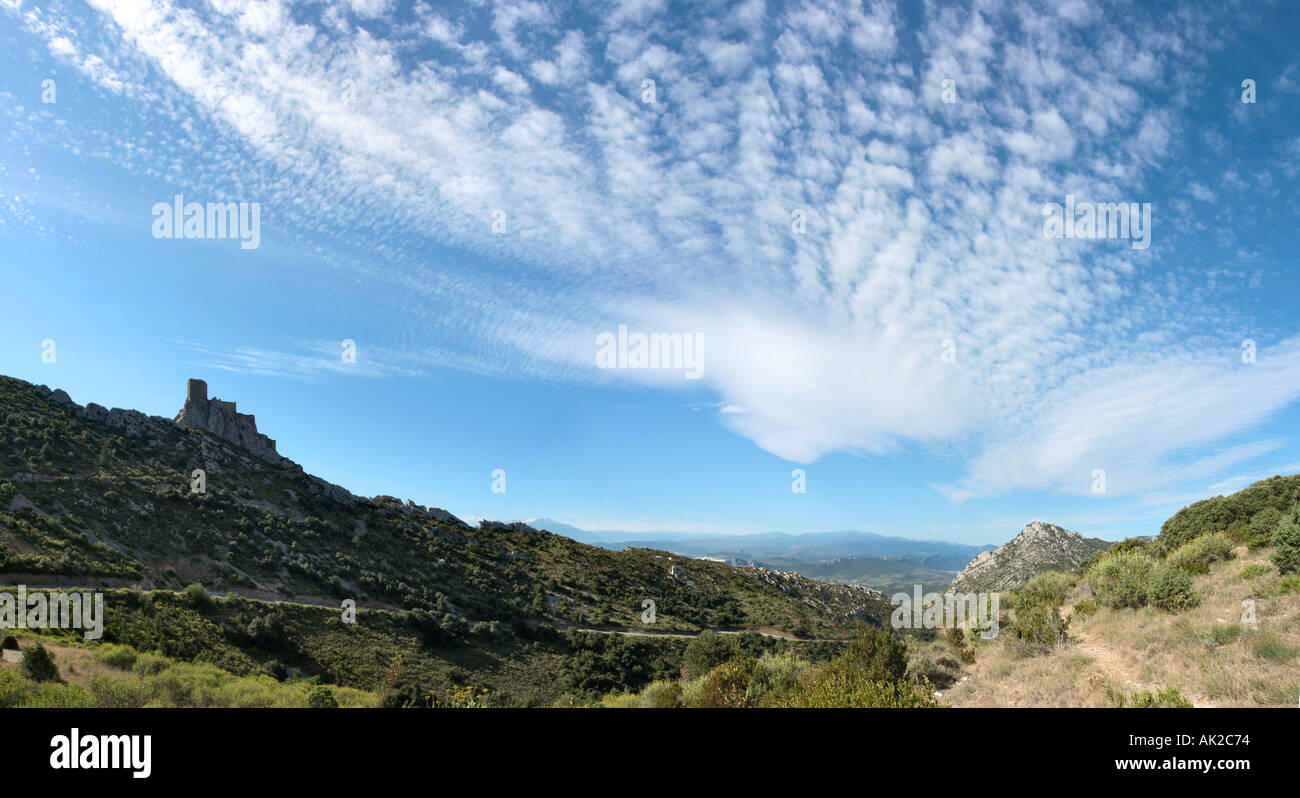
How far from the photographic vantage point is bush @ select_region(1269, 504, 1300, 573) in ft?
55.7

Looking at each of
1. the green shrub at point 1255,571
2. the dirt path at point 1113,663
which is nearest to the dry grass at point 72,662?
the dirt path at point 1113,663

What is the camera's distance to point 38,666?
43.4 feet

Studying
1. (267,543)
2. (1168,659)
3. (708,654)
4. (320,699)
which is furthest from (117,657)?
(1168,659)

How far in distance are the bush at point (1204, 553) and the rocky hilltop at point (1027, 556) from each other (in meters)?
47.6

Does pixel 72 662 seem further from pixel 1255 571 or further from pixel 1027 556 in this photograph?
pixel 1027 556

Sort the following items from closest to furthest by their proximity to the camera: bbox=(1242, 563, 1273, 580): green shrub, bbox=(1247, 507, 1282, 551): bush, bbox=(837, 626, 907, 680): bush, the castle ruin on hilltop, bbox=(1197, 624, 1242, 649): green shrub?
1. bbox=(1197, 624, 1242, 649): green shrub
2. bbox=(837, 626, 907, 680): bush
3. bbox=(1242, 563, 1273, 580): green shrub
4. bbox=(1247, 507, 1282, 551): bush
5. the castle ruin on hilltop

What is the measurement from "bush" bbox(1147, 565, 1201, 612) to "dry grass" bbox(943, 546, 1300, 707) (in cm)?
39

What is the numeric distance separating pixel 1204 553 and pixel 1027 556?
5918 cm

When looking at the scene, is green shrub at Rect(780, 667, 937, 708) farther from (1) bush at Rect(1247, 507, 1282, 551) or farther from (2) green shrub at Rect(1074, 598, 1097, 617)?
(1) bush at Rect(1247, 507, 1282, 551)

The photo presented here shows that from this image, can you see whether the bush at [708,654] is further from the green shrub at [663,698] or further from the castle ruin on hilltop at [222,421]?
the castle ruin on hilltop at [222,421]

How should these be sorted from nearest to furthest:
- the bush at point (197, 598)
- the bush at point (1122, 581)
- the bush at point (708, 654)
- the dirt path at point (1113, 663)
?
the dirt path at point (1113, 663) < the bush at point (1122, 581) < the bush at point (708, 654) < the bush at point (197, 598)

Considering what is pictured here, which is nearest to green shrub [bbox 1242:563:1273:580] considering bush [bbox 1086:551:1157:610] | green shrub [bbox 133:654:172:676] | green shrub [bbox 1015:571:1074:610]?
bush [bbox 1086:551:1157:610]

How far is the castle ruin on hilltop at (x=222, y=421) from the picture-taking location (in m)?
55.8
